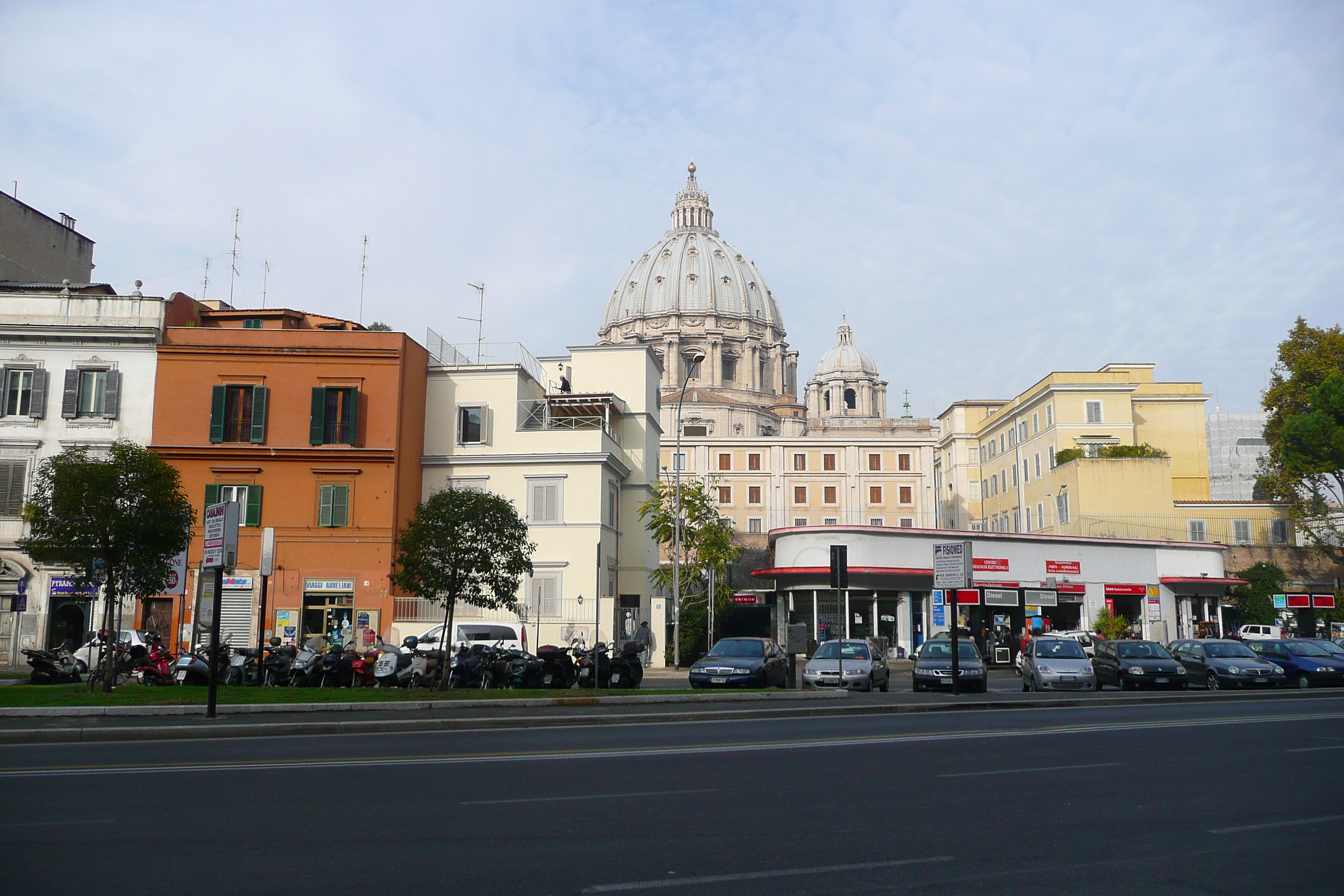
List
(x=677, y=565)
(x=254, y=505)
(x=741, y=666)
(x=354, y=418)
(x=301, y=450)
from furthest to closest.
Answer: (x=677, y=565) < (x=354, y=418) < (x=301, y=450) < (x=254, y=505) < (x=741, y=666)

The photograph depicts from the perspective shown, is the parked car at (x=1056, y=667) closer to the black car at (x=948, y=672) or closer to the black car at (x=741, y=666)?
the black car at (x=948, y=672)

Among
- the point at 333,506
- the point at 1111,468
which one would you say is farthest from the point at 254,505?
the point at 1111,468

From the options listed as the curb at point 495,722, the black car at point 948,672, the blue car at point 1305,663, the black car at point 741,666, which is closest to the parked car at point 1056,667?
the black car at point 948,672

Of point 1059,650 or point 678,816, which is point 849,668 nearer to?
point 1059,650

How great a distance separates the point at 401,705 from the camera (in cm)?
1814

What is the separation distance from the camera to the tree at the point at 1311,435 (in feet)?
192

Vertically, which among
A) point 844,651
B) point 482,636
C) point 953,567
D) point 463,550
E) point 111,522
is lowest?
point 844,651

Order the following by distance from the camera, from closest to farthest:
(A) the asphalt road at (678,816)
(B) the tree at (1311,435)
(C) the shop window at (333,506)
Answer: (A) the asphalt road at (678,816)
(C) the shop window at (333,506)
(B) the tree at (1311,435)

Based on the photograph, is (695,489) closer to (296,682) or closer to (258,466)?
(258,466)

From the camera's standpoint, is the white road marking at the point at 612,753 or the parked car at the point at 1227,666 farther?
the parked car at the point at 1227,666

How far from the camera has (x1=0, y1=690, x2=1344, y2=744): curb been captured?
14164 mm

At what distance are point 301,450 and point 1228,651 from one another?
29227 mm

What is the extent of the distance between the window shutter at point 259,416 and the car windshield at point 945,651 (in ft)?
75.9

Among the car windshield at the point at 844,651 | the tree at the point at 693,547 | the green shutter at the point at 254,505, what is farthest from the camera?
the tree at the point at 693,547
